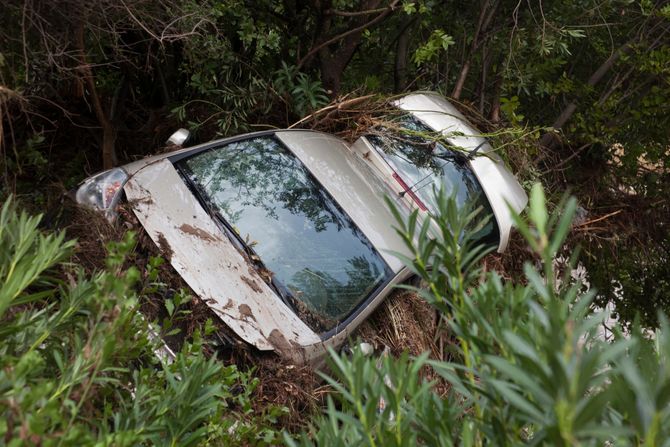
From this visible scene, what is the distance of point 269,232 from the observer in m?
3.89

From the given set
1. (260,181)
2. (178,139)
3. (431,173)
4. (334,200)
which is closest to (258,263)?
(260,181)

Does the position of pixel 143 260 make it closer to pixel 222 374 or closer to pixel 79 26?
pixel 222 374

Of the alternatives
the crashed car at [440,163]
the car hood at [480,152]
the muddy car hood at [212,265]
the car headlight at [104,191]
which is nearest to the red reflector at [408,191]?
the crashed car at [440,163]

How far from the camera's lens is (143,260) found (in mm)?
3398

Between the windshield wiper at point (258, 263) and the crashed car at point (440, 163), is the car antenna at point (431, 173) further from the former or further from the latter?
the windshield wiper at point (258, 263)

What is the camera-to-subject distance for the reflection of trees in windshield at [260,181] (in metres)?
3.99

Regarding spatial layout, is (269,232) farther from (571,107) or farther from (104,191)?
(571,107)

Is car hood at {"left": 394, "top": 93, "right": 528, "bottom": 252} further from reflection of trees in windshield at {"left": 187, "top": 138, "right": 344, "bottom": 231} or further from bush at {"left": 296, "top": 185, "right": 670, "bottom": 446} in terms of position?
bush at {"left": 296, "top": 185, "right": 670, "bottom": 446}

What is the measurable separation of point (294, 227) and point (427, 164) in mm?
1529

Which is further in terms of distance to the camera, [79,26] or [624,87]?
[624,87]

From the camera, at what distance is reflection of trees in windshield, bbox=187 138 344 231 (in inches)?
157

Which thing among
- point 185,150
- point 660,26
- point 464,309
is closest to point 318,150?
point 185,150

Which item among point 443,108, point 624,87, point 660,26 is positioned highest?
point 443,108

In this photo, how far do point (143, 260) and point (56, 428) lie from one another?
6.36ft
